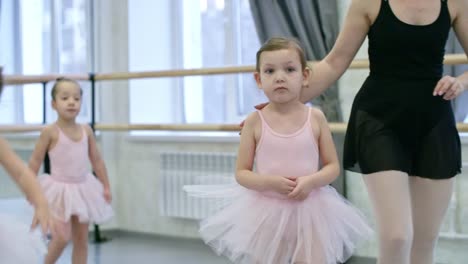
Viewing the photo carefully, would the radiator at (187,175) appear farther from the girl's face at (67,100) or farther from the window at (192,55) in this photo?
the girl's face at (67,100)

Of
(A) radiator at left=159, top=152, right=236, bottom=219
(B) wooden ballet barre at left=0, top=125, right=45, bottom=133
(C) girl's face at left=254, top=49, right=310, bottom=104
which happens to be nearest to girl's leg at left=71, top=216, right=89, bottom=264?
(B) wooden ballet barre at left=0, top=125, right=45, bottom=133

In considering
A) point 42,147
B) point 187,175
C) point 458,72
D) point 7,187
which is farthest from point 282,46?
point 7,187

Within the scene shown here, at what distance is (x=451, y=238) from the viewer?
3537 mm

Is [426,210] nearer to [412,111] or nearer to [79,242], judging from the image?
[412,111]

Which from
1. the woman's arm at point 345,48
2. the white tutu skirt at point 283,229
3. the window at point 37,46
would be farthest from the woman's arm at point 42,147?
the window at point 37,46

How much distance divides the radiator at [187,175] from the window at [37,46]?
3.29 ft

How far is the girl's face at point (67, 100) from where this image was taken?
317 centimetres

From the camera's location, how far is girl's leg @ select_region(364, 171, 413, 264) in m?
1.73

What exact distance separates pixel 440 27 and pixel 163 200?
122 inches

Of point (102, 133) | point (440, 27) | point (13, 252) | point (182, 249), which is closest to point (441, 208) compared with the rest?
point (440, 27)

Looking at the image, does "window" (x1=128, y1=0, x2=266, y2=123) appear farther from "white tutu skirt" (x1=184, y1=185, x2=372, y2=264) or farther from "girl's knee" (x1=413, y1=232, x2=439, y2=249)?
"girl's knee" (x1=413, y1=232, x2=439, y2=249)

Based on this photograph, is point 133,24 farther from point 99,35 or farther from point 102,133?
point 102,133

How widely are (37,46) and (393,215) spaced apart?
432 cm

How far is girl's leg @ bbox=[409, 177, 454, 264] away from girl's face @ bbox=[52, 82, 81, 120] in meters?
1.85
